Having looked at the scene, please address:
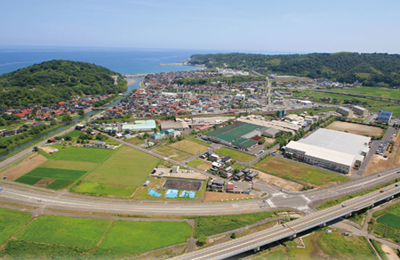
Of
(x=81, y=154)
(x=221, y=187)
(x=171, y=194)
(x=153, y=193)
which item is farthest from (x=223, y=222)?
(x=81, y=154)

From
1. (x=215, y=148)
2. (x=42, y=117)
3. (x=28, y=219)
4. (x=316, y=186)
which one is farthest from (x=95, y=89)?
(x=316, y=186)

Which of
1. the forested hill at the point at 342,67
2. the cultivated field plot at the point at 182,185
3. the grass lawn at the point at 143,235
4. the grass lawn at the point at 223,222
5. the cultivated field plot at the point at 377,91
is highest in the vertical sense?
the forested hill at the point at 342,67

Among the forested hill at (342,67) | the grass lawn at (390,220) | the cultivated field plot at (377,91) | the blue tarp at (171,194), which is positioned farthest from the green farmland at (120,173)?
the forested hill at (342,67)

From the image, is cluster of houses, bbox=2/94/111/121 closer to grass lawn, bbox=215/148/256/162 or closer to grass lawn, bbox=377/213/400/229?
grass lawn, bbox=215/148/256/162

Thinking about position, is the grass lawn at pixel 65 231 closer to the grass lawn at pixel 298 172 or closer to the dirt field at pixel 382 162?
the grass lawn at pixel 298 172

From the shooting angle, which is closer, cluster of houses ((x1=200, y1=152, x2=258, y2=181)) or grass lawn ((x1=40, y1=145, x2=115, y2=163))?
cluster of houses ((x1=200, y1=152, x2=258, y2=181))

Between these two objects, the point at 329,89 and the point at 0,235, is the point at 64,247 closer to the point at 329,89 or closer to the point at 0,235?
the point at 0,235

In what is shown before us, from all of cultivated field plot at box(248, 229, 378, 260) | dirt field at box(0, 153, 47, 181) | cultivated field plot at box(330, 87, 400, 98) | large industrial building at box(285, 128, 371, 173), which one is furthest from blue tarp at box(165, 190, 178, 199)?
cultivated field plot at box(330, 87, 400, 98)
